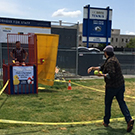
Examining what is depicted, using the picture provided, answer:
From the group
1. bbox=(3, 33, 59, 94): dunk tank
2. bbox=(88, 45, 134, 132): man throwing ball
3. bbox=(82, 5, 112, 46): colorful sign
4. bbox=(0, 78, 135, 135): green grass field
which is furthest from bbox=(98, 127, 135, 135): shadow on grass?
bbox=(82, 5, 112, 46): colorful sign

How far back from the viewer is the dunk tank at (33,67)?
7594 millimetres

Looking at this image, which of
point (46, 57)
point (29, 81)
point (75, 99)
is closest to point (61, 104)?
point (75, 99)

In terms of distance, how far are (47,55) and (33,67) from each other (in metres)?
1.33

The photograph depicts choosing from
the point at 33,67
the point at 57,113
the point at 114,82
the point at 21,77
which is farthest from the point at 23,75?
the point at 114,82

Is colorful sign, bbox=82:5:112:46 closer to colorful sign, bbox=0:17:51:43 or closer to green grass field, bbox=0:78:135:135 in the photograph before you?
colorful sign, bbox=0:17:51:43

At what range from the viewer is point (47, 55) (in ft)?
29.4

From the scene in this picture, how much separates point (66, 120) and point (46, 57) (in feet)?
15.5

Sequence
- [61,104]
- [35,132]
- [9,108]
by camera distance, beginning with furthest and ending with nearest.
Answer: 1. [61,104]
2. [9,108]
3. [35,132]

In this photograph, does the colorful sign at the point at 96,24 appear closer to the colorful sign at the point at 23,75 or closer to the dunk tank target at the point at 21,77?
the dunk tank target at the point at 21,77

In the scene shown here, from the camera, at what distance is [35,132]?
12.7ft

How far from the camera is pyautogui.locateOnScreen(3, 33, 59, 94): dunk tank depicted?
759 centimetres

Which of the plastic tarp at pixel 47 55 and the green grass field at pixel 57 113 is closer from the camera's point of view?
the green grass field at pixel 57 113

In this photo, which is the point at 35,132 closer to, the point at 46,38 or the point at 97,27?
the point at 46,38

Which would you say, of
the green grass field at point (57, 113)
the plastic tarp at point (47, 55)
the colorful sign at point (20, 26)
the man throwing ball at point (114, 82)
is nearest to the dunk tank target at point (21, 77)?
the green grass field at point (57, 113)
